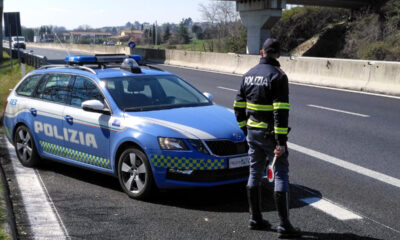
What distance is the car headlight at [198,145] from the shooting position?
5.45 m

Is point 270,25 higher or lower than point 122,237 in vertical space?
higher

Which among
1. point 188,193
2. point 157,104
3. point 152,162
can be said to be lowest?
point 188,193

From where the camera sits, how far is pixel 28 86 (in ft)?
25.3

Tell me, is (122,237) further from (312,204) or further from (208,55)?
(208,55)

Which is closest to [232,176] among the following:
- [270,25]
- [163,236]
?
[163,236]

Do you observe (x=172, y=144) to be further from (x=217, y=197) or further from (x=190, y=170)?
(x=217, y=197)

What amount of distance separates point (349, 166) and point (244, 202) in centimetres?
216

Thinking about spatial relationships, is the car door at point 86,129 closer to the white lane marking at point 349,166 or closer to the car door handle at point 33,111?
the car door handle at point 33,111

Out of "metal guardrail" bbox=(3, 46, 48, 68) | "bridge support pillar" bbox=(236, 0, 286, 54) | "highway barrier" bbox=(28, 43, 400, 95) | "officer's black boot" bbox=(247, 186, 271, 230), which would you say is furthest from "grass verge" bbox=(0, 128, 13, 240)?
"bridge support pillar" bbox=(236, 0, 286, 54)

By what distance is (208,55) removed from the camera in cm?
3073

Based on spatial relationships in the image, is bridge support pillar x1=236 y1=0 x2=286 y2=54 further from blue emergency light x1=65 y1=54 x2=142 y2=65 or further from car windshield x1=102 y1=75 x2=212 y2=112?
car windshield x1=102 y1=75 x2=212 y2=112

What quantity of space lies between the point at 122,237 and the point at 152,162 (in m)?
1.07

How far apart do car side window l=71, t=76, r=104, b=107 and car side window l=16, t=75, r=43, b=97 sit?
1.01m

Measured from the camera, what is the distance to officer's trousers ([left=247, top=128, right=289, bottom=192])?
183 inches
